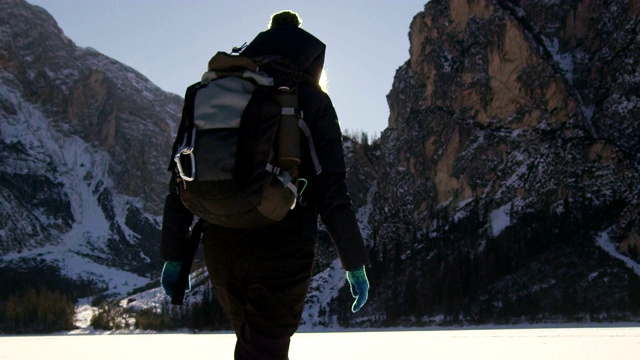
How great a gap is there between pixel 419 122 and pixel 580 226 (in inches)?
1982

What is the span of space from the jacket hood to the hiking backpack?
0.30 meters

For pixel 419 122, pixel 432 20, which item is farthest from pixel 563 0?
pixel 419 122

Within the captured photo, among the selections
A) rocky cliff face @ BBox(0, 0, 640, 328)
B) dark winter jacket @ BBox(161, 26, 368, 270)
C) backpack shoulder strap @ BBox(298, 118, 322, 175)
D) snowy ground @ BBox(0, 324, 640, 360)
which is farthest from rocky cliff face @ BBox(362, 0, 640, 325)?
backpack shoulder strap @ BBox(298, 118, 322, 175)

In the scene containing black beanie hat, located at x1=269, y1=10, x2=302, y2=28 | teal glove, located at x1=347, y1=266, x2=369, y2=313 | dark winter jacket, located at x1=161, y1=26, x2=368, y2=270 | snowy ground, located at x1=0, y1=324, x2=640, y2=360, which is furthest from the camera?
snowy ground, located at x1=0, y1=324, x2=640, y2=360

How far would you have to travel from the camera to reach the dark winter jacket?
14.0ft

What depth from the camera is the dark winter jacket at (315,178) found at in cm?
427

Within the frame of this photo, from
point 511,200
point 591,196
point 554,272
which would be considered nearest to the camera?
point 554,272

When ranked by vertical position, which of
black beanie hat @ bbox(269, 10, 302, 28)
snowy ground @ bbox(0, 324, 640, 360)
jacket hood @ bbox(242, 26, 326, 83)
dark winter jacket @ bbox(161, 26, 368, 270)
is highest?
black beanie hat @ bbox(269, 10, 302, 28)

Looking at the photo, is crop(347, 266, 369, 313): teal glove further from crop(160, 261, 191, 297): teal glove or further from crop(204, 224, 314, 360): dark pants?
crop(160, 261, 191, 297): teal glove

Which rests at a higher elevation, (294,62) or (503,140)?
(503,140)

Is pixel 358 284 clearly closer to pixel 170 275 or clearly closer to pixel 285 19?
pixel 170 275

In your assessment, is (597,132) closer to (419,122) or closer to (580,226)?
(580,226)

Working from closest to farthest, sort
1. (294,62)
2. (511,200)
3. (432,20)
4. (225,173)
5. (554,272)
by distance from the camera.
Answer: (225,173) < (294,62) < (554,272) < (511,200) < (432,20)

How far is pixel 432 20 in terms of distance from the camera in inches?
7072
